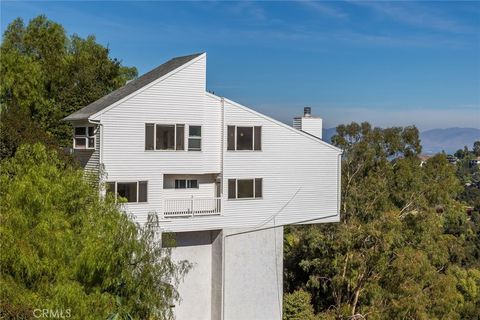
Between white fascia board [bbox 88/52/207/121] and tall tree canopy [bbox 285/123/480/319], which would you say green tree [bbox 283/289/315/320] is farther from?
white fascia board [bbox 88/52/207/121]

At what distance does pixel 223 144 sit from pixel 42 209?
10.3 metres

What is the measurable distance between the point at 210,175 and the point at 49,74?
16.2m

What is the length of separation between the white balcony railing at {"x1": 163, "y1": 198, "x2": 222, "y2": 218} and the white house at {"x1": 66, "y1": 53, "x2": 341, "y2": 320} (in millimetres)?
44

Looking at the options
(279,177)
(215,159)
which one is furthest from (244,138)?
(279,177)

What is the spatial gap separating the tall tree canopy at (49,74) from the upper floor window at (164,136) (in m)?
11.1

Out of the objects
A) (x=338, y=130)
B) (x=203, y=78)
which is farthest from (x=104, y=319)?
(x=338, y=130)

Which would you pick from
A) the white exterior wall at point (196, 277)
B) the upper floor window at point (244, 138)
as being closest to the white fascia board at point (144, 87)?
the upper floor window at point (244, 138)

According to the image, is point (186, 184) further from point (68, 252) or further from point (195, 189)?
point (68, 252)

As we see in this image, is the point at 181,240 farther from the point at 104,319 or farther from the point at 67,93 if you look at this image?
the point at 67,93

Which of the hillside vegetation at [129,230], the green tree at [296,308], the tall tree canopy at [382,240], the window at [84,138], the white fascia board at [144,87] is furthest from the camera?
the tall tree canopy at [382,240]

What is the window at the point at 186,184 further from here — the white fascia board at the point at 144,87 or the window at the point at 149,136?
the white fascia board at the point at 144,87

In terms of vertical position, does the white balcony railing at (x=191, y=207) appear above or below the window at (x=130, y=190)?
below

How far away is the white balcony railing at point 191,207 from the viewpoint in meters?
24.2

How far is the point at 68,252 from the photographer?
1512cm
